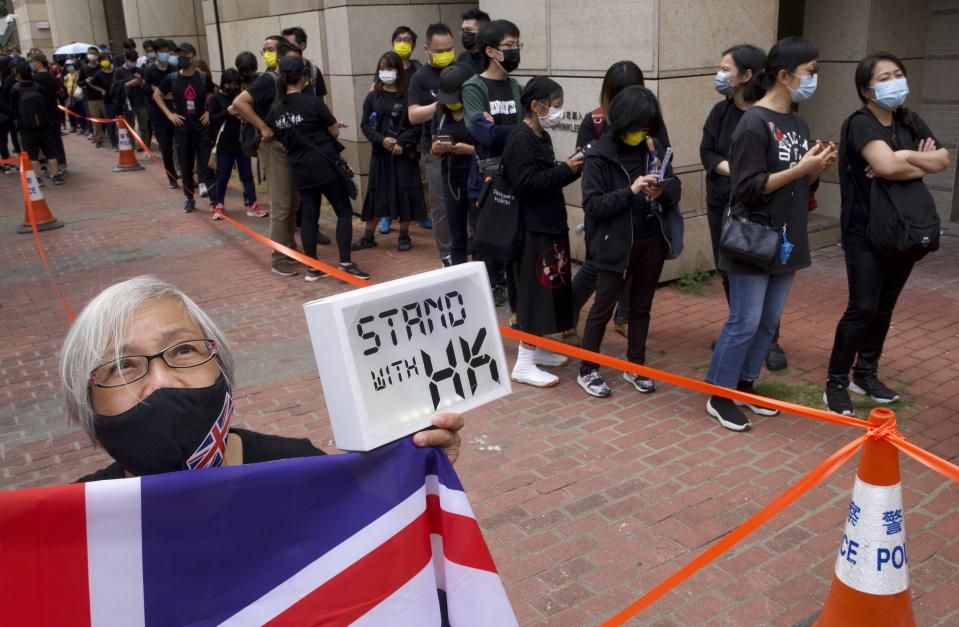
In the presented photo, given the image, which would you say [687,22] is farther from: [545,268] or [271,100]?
[271,100]

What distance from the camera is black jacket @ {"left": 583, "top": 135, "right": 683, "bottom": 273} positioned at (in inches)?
210

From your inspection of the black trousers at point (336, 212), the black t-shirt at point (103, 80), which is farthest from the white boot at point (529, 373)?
the black t-shirt at point (103, 80)

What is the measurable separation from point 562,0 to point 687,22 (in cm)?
127

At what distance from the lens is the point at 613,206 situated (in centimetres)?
529

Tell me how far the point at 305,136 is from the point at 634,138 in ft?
13.1

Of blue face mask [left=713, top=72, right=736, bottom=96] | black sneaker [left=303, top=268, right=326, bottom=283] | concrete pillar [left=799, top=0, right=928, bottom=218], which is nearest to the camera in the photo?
blue face mask [left=713, top=72, right=736, bottom=96]

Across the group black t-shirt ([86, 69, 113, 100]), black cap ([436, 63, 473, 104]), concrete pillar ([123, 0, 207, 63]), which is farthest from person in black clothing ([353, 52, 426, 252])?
concrete pillar ([123, 0, 207, 63])

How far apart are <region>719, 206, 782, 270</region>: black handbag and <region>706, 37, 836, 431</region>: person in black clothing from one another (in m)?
0.01

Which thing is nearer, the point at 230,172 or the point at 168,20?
the point at 230,172

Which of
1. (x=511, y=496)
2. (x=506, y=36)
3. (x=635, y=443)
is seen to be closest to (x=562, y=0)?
(x=506, y=36)

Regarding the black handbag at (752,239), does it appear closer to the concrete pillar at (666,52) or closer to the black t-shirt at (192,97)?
the concrete pillar at (666,52)

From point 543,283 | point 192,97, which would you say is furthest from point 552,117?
point 192,97

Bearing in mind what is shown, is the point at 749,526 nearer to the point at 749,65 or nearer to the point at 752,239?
the point at 752,239

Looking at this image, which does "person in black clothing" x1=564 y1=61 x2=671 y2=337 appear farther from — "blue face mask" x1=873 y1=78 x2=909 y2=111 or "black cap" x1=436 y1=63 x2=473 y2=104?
"black cap" x1=436 y1=63 x2=473 y2=104
